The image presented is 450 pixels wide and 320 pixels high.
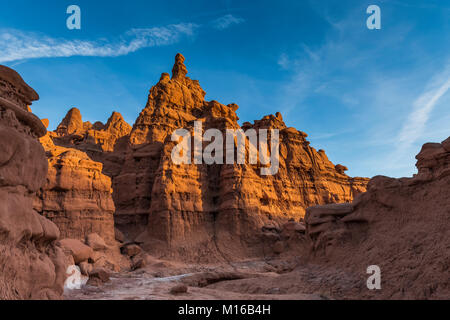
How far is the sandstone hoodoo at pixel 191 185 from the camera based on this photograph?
979 inches

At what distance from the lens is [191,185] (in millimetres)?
26812

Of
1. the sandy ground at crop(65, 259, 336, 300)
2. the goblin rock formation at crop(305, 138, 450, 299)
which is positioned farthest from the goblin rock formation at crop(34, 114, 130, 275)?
the goblin rock formation at crop(305, 138, 450, 299)

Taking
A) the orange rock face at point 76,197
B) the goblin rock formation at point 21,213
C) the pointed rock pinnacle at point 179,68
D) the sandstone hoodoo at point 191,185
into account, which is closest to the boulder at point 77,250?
the goblin rock formation at point 21,213

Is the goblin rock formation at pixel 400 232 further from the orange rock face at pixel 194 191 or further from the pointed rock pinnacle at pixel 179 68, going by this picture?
the pointed rock pinnacle at pixel 179 68

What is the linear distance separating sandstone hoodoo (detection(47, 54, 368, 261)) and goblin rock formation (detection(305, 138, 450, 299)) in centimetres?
1419

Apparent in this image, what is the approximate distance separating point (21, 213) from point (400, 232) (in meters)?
9.32

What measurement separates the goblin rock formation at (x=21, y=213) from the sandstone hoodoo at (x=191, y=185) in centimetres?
1702

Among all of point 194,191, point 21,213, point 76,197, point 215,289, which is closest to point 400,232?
A: point 215,289

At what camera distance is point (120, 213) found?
2700cm

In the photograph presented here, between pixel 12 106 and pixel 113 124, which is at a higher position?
pixel 113 124
